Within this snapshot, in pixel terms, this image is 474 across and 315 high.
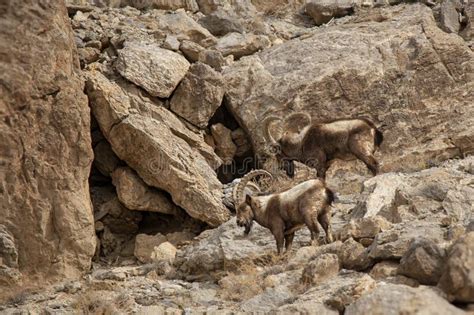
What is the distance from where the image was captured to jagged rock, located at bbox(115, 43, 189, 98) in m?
14.4

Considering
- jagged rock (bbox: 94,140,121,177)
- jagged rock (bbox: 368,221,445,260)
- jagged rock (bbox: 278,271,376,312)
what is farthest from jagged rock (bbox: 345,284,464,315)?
jagged rock (bbox: 94,140,121,177)

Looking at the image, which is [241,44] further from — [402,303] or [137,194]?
[402,303]

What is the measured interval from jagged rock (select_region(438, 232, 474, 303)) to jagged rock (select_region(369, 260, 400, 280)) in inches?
42.0

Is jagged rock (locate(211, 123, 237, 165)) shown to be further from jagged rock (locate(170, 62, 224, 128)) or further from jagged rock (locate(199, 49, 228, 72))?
jagged rock (locate(199, 49, 228, 72))

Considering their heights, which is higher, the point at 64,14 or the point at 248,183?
the point at 64,14

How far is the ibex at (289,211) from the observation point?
9.83 m

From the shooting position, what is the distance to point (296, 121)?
48.1 feet

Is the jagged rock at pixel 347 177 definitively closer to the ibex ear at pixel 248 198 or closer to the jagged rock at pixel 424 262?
the ibex ear at pixel 248 198

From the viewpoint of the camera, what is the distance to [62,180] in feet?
35.8

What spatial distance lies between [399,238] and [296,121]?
22.9 feet

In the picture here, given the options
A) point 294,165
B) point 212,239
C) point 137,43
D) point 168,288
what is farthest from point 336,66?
point 168,288

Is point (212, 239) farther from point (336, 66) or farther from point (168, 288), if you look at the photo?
point (336, 66)

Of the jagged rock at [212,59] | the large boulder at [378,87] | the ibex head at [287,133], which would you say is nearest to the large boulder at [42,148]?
the ibex head at [287,133]

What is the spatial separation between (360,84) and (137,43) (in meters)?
5.02
